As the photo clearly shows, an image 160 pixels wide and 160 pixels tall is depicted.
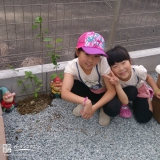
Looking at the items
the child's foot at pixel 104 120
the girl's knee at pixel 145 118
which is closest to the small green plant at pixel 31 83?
the child's foot at pixel 104 120

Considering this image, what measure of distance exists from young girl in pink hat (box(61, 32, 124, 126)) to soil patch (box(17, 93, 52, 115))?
33 cm

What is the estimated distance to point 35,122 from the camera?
98.7 inches

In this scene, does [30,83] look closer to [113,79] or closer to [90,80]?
[90,80]

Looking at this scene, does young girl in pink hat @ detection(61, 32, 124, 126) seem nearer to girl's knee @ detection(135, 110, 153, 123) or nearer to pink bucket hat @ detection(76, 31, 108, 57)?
pink bucket hat @ detection(76, 31, 108, 57)

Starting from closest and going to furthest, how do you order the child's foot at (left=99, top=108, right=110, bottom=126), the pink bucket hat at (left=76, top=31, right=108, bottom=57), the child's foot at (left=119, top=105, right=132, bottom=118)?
the pink bucket hat at (left=76, top=31, right=108, bottom=57), the child's foot at (left=99, top=108, right=110, bottom=126), the child's foot at (left=119, top=105, right=132, bottom=118)

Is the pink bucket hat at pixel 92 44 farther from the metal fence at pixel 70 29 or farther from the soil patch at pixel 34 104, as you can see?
the soil patch at pixel 34 104

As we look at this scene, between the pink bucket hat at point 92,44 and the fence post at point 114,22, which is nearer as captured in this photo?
the pink bucket hat at point 92,44

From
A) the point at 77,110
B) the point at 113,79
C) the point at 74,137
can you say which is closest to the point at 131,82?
the point at 113,79

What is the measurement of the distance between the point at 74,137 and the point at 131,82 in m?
0.74

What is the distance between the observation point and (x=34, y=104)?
2.70 meters

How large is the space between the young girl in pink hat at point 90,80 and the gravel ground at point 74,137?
0.14m

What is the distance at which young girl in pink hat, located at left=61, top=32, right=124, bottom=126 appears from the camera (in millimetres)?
2105

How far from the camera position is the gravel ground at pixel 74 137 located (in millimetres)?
2258

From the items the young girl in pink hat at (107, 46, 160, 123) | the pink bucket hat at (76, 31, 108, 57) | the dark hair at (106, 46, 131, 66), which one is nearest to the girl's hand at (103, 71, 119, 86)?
the young girl in pink hat at (107, 46, 160, 123)
